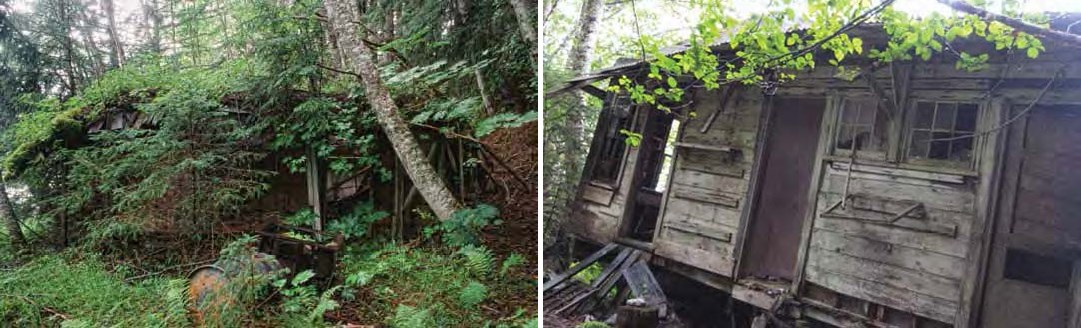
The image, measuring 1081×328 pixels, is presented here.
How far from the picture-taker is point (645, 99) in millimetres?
1084

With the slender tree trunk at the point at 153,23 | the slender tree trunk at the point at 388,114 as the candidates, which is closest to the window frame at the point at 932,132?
the slender tree trunk at the point at 388,114

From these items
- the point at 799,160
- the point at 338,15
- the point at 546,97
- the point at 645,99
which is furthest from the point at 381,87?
Answer: the point at 799,160

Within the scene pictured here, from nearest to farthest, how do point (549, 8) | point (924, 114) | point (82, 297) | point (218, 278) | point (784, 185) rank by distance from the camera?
point (924, 114) → point (784, 185) → point (549, 8) → point (218, 278) → point (82, 297)

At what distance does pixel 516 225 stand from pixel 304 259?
3.41 ft

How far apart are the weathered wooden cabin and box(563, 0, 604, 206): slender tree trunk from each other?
47mm

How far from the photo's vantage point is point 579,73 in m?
1.26

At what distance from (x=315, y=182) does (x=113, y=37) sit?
50.5 inches

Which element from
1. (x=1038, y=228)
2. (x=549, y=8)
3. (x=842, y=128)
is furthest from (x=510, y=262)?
(x=1038, y=228)

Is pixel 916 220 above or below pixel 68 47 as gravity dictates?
below

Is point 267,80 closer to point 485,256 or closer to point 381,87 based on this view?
point 381,87

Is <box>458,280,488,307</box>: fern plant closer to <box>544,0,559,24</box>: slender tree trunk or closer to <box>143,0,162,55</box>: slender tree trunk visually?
<box>544,0,559,24</box>: slender tree trunk

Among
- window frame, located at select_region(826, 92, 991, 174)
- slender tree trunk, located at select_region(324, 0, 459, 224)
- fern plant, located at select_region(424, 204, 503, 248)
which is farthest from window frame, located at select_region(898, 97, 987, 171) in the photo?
slender tree trunk, located at select_region(324, 0, 459, 224)

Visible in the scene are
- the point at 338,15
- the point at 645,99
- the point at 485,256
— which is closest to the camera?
the point at 645,99

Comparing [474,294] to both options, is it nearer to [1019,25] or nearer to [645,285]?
[645,285]
